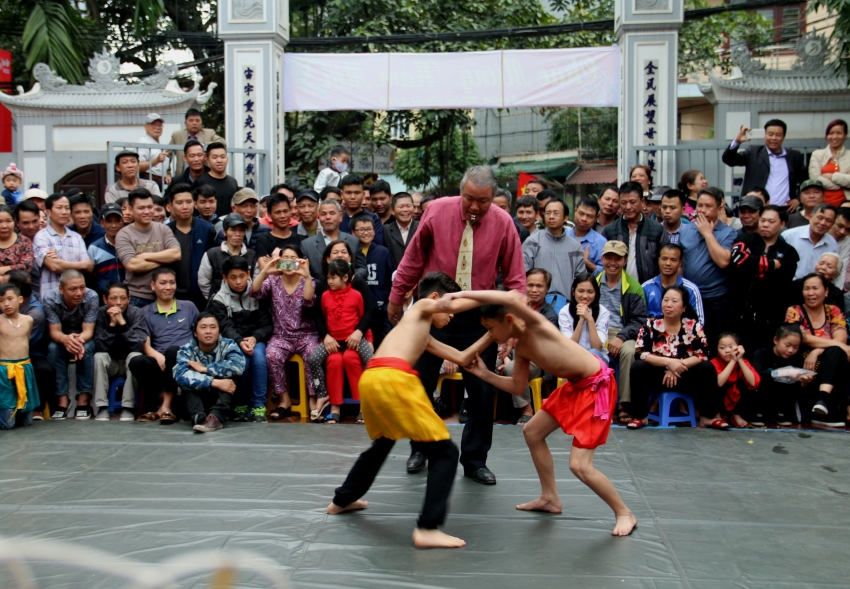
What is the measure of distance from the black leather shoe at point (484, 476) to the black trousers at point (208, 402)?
7.54 feet

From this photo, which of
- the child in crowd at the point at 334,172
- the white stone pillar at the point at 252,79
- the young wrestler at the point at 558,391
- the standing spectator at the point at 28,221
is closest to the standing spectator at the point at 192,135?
the white stone pillar at the point at 252,79

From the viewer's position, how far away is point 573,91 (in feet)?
31.6

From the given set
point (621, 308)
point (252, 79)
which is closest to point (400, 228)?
point (621, 308)

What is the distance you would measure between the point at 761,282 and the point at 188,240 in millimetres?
4738

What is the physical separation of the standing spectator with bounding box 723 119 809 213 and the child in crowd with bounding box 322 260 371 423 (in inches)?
165

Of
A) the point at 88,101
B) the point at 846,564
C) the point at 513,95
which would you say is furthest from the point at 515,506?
the point at 88,101

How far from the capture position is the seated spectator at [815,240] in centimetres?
717

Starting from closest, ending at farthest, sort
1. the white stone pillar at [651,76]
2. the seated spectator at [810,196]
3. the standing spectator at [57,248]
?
the standing spectator at [57,248]
the seated spectator at [810,196]
the white stone pillar at [651,76]

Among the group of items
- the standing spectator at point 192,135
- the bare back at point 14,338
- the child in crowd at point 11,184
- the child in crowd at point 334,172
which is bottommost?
the bare back at point 14,338

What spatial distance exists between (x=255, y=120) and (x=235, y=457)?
5.32 metres

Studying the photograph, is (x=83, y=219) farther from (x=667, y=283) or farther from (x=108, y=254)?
(x=667, y=283)

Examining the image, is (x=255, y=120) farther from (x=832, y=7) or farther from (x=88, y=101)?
(x=832, y=7)

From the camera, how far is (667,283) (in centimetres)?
689

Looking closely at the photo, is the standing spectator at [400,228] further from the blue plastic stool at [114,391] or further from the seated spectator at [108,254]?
the blue plastic stool at [114,391]
